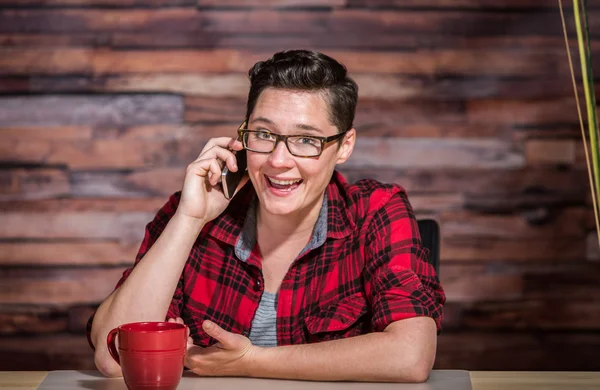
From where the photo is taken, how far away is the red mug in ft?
4.23

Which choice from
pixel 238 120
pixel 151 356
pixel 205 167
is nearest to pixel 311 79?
pixel 205 167

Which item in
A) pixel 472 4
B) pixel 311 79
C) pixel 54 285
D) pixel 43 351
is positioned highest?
pixel 472 4

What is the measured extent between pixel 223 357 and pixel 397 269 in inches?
19.2

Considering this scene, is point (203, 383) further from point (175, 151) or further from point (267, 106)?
point (175, 151)

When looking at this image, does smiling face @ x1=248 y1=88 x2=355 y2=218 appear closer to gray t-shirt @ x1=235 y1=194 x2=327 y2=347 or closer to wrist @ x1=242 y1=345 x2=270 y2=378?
gray t-shirt @ x1=235 y1=194 x2=327 y2=347

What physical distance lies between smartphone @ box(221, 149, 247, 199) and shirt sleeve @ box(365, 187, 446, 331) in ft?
1.15

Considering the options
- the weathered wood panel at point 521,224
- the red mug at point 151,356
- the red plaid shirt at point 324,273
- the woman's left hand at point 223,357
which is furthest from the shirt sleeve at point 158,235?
the weathered wood panel at point 521,224

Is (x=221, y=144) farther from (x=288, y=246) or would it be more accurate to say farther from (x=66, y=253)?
(x=66, y=253)

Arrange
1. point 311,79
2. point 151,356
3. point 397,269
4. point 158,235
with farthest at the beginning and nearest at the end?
1. point 158,235
2. point 311,79
3. point 397,269
4. point 151,356

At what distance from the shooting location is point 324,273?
198 centimetres

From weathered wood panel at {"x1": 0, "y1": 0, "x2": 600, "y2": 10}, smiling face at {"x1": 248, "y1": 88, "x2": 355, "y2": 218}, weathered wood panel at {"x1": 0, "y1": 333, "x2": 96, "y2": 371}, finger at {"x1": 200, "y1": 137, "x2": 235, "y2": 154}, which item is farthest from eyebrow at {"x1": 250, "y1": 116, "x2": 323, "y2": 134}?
weathered wood panel at {"x1": 0, "y1": 333, "x2": 96, "y2": 371}

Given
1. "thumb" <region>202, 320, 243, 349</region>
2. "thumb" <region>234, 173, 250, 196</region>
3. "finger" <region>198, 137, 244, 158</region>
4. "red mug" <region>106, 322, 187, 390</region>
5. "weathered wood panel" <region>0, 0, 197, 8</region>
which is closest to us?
"red mug" <region>106, 322, 187, 390</region>

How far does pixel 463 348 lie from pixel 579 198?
78 centimetres

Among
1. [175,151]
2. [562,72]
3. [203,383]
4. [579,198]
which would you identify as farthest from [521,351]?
[203,383]
